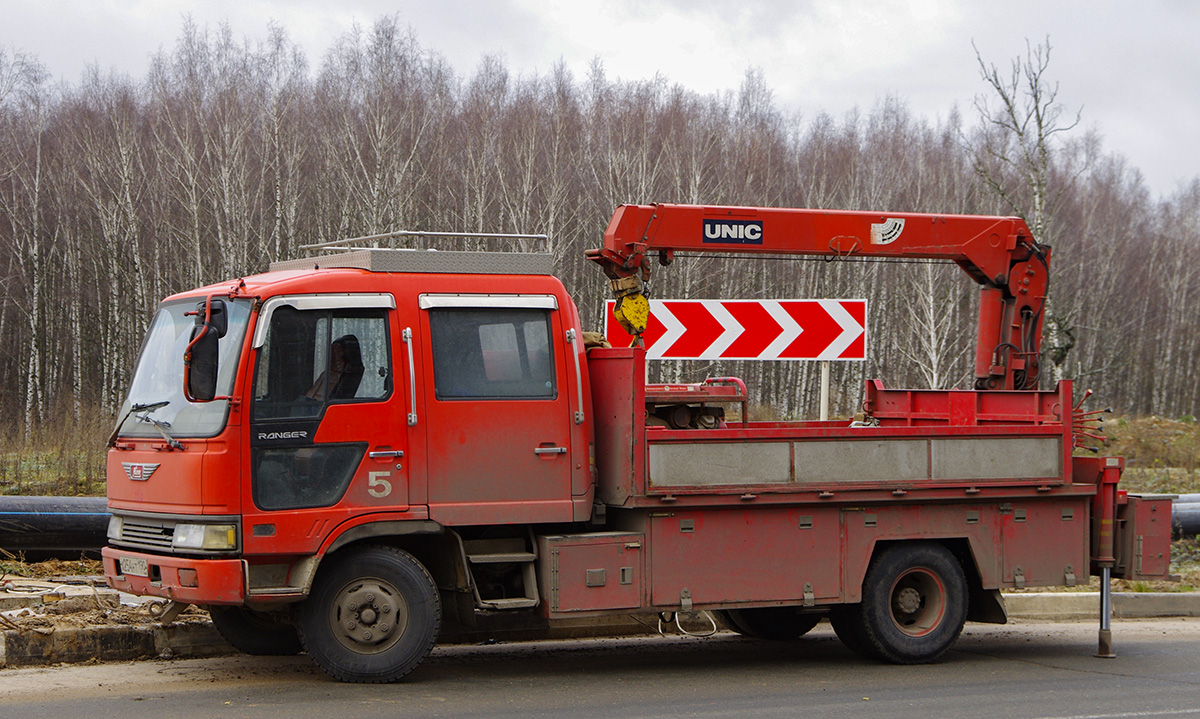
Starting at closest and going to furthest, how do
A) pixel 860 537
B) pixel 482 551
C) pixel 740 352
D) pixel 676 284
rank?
pixel 482 551 < pixel 860 537 < pixel 740 352 < pixel 676 284

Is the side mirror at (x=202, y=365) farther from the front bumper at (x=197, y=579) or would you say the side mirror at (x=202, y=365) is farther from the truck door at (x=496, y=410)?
the truck door at (x=496, y=410)

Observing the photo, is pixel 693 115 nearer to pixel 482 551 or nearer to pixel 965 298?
pixel 965 298

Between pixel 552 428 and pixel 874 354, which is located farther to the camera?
pixel 874 354

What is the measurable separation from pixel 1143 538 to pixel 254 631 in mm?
6661

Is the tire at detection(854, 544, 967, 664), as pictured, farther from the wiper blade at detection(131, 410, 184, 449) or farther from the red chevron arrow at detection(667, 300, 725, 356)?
the wiper blade at detection(131, 410, 184, 449)

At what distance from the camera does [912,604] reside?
8586 mm

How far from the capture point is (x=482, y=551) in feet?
25.0

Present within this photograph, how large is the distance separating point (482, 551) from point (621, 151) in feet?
105

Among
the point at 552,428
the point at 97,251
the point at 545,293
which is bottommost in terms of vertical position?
the point at 552,428

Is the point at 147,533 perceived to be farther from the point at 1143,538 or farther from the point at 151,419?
the point at 1143,538

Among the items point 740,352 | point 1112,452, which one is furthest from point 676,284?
point 740,352

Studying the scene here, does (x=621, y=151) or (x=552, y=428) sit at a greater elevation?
(x=621, y=151)

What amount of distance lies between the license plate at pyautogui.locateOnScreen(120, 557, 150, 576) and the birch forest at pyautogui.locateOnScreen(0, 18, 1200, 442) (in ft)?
81.5

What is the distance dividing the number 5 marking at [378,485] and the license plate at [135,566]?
1415 millimetres
